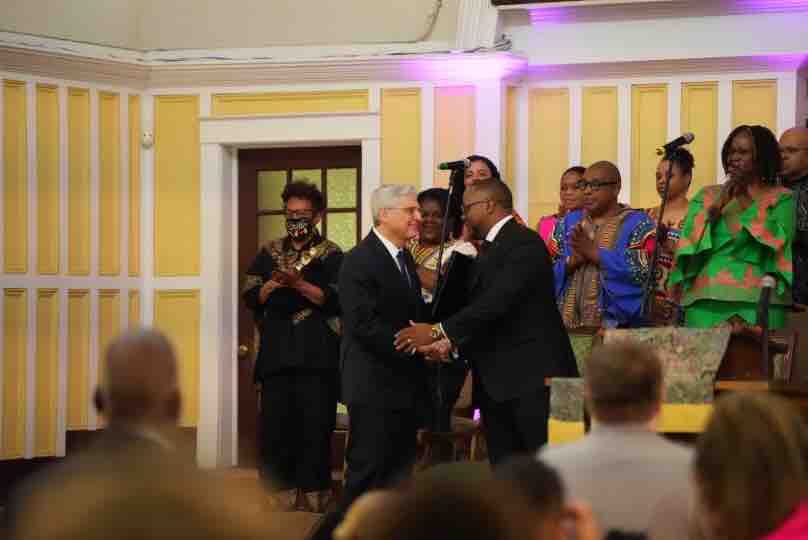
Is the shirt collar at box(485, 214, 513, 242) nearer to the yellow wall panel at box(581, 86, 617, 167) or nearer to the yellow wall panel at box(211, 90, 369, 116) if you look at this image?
the yellow wall panel at box(581, 86, 617, 167)

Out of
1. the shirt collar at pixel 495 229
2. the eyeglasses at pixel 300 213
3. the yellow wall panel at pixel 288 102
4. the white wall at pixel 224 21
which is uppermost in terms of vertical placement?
the white wall at pixel 224 21

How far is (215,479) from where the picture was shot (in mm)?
1226

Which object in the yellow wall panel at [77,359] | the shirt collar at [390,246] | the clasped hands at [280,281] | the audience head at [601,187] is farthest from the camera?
the yellow wall panel at [77,359]

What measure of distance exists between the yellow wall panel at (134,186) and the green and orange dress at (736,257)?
4400 mm

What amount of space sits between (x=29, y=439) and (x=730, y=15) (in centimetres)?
487

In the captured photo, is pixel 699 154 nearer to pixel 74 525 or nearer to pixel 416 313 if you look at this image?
pixel 416 313

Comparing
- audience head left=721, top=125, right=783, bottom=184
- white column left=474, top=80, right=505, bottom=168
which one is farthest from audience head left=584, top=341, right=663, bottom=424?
white column left=474, top=80, right=505, bottom=168

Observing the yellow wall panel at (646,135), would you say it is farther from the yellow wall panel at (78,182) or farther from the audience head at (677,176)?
the yellow wall panel at (78,182)

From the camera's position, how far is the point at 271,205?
9.36 metres

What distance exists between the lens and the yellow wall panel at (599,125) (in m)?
8.41

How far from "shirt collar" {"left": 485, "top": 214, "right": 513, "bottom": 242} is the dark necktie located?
430 millimetres

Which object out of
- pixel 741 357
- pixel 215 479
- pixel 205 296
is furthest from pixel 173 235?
pixel 215 479

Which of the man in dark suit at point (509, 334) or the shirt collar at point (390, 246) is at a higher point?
the shirt collar at point (390, 246)

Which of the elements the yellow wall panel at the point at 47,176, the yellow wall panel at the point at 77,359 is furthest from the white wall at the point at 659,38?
the yellow wall panel at the point at 77,359
